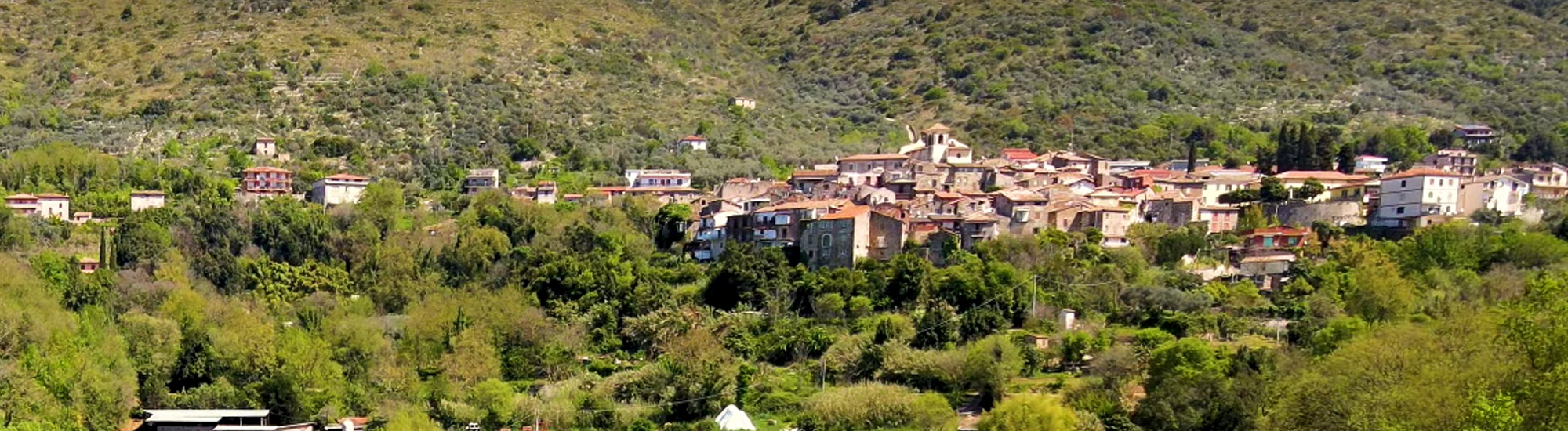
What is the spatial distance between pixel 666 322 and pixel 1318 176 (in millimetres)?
26793

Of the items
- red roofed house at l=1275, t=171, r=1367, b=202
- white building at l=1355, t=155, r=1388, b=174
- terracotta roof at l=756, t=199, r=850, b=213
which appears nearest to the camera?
terracotta roof at l=756, t=199, r=850, b=213

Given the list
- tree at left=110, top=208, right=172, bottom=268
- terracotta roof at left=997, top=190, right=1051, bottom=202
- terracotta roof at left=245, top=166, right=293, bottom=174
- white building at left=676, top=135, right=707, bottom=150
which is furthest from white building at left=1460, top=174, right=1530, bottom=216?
terracotta roof at left=245, top=166, right=293, bottom=174

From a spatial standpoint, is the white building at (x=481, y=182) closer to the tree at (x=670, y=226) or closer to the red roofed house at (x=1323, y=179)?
the tree at (x=670, y=226)

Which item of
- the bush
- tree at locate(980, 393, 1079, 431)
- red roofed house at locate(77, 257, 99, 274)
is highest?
red roofed house at locate(77, 257, 99, 274)

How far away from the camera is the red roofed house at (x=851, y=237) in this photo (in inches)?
2598

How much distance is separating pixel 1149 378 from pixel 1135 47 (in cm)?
6584

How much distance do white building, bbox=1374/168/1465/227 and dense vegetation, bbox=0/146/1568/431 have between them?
2217 millimetres

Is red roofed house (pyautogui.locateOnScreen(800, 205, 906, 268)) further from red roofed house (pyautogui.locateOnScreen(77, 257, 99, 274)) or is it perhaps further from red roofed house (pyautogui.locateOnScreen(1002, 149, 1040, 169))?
red roofed house (pyautogui.locateOnScreen(77, 257, 99, 274))

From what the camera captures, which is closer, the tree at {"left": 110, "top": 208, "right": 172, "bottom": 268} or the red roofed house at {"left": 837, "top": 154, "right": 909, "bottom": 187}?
the tree at {"left": 110, "top": 208, "right": 172, "bottom": 268}

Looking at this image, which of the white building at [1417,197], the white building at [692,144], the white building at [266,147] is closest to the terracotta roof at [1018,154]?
the white building at [692,144]

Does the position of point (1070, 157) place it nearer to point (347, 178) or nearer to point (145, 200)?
point (347, 178)

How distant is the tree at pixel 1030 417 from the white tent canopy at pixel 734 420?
7071 millimetres

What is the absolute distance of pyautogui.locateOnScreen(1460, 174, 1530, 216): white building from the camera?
223ft

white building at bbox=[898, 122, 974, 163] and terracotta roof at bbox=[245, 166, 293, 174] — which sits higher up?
white building at bbox=[898, 122, 974, 163]
